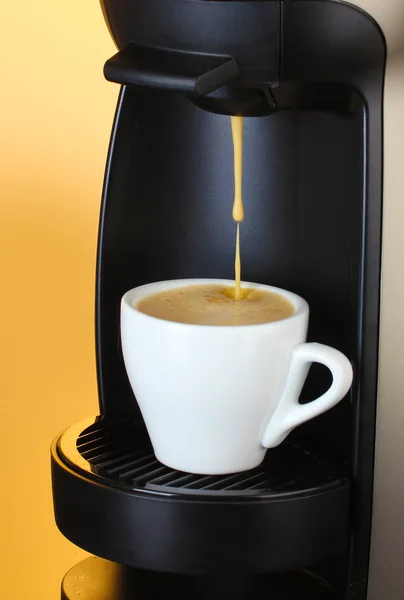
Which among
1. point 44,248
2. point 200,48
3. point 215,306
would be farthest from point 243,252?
point 44,248

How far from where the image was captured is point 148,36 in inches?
19.2

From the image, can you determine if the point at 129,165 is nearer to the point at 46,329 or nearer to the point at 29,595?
the point at 46,329

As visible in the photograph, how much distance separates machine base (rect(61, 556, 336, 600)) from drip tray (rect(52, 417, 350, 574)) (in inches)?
3.0

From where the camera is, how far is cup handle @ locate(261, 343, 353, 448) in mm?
522

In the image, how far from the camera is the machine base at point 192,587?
612mm

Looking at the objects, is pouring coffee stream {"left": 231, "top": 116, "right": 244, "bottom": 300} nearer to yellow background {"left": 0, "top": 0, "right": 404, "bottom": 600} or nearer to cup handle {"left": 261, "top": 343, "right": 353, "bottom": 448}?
cup handle {"left": 261, "top": 343, "right": 353, "bottom": 448}

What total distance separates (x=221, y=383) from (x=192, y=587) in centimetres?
17

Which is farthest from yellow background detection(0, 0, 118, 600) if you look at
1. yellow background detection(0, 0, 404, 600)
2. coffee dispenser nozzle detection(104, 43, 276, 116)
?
coffee dispenser nozzle detection(104, 43, 276, 116)

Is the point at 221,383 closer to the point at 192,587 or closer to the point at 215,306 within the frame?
the point at 215,306

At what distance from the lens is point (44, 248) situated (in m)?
0.91

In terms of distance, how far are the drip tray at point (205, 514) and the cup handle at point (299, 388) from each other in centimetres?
3

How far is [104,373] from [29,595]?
1.33 ft

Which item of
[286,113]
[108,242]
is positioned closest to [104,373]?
[108,242]

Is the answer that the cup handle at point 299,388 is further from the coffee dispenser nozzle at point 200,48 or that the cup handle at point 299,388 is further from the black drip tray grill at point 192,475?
the coffee dispenser nozzle at point 200,48
